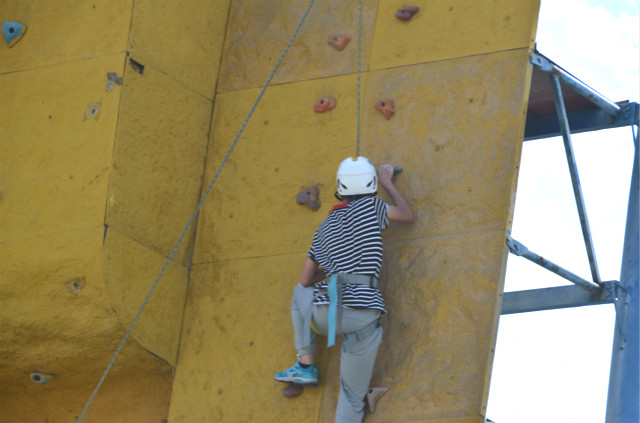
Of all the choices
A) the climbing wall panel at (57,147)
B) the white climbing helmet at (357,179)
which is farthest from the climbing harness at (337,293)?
the climbing wall panel at (57,147)

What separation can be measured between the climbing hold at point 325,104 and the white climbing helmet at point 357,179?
1.01 metres

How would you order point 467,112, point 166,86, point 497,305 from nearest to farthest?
1. point 497,305
2. point 467,112
3. point 166,86

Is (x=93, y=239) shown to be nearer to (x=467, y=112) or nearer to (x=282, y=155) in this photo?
(x=282, y=155)

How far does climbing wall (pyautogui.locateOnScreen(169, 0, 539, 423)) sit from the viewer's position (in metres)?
8.87

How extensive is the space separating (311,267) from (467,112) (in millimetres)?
1465

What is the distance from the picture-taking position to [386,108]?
965 centimetres

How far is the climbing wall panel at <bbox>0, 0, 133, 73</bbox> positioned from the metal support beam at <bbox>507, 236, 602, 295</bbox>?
2990 millimetres

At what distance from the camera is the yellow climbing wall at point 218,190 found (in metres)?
Result: 9.12

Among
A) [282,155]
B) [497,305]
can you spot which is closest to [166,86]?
[282,155]

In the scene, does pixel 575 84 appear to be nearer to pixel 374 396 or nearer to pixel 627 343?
pixel 627 343

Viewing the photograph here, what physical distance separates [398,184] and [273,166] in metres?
1.03

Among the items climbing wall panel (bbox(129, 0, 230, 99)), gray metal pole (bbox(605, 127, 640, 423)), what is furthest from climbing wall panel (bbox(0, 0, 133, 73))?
gray metal pole (bbox(605, 127, 640, 423))

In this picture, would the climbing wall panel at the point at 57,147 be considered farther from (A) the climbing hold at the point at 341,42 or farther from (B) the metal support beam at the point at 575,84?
(B) the metal support beam at the point at 575,84

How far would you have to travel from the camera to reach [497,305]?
344 inches
